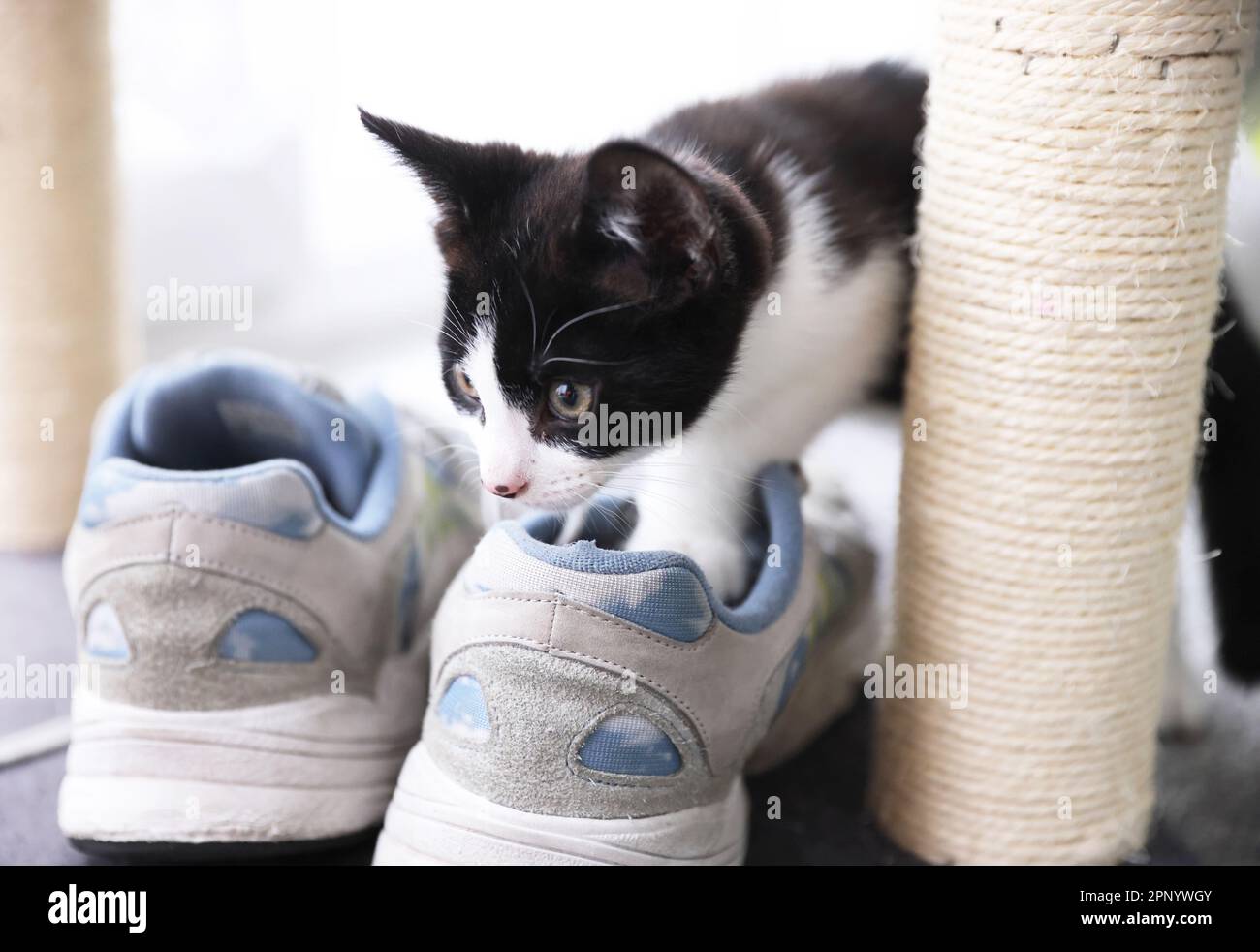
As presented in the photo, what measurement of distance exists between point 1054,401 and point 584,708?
1.46 ft

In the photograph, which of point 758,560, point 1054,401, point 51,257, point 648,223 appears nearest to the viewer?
point 648,223

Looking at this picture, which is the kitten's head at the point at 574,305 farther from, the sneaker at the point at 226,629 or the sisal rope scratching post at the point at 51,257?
the sisal rope scratching post at the point at 51,257

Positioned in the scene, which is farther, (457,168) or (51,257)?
(51,257)

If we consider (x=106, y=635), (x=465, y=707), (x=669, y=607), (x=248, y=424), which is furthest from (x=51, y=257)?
(x=669, y=607)

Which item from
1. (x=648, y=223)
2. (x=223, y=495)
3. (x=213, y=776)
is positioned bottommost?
(x=213, y=776)

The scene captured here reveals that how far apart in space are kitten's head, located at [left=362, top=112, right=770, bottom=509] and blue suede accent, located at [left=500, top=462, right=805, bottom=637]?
0.20ft

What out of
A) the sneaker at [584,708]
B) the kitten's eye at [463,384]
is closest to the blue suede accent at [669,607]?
the sneaker at [584,708]

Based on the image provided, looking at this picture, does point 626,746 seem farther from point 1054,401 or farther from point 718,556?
point 1054,401

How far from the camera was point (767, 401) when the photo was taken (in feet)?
3.72

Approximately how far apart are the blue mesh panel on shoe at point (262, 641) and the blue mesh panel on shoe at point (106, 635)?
79 millimetres

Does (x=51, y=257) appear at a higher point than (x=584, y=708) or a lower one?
higher

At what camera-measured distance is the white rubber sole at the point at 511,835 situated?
0.95 metres

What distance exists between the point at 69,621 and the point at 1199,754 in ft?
4.03
